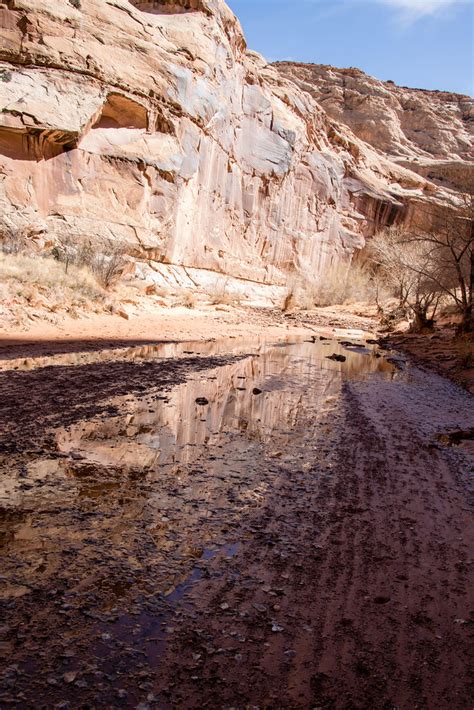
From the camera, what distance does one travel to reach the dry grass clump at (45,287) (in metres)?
10.8

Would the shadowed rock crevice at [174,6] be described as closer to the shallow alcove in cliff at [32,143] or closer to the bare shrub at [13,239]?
the shallow alcove in cliff at [32,143]

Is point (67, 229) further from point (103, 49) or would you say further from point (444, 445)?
point (444, 445)

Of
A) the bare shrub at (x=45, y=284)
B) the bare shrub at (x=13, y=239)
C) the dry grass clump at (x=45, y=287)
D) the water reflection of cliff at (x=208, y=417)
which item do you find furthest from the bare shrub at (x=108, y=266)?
the water reflection of cliff at (x=208, y=417)

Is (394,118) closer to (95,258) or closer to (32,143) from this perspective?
(32,143)

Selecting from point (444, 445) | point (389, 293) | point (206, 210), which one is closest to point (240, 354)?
point (444, 445)

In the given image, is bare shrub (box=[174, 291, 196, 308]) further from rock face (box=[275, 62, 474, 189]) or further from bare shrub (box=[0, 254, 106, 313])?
rock face (box=[275, 62, 474, 189])

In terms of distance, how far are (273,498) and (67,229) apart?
1755cm

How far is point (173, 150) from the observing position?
2223 cm

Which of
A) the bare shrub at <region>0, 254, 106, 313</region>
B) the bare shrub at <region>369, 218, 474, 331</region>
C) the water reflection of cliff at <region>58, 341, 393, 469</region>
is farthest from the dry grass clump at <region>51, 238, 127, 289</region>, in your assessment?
the bare shrub at <region>369, 218, 474, 331</region>

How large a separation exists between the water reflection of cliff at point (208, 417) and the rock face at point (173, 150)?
13.3 metres

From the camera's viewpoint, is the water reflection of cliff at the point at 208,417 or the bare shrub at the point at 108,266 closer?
the water reflection of cliff at the point at 208,417

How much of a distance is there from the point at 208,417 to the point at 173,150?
67.5 ft

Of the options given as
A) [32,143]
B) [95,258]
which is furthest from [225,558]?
[32,143]

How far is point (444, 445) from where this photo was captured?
4.82 m
